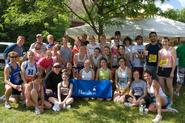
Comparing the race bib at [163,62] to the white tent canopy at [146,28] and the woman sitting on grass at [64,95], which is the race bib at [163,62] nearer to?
the woman sitting on grass at [64,95]

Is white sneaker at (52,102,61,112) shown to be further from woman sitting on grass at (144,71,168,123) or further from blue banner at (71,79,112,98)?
woman sitting on grass at (144,71,168,123)

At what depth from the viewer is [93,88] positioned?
11125 millimetres

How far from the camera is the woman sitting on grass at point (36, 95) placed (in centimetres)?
992

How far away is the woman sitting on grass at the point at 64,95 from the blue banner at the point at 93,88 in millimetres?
507

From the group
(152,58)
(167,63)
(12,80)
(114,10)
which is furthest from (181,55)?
(12,80)

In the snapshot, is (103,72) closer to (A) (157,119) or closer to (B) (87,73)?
(B) (87,73)

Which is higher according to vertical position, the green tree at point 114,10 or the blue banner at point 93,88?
the green tree at point 114,10

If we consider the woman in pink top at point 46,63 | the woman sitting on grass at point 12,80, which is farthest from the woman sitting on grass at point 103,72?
the woman sitting on grass at point 12,80

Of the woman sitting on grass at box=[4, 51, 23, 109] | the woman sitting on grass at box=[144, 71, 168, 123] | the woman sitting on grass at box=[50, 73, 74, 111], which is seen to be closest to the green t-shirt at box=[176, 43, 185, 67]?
the woman sitting on grass at box=[144, 71, 168, 123]

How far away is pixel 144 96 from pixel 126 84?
865 millimetres

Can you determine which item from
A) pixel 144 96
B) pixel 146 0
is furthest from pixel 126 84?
pixel 146 0

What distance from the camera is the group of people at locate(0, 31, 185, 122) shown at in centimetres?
1017

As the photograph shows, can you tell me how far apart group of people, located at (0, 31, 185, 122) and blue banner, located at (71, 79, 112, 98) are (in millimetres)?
152

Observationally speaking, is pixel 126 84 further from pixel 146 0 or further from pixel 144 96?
pixel 146 0
